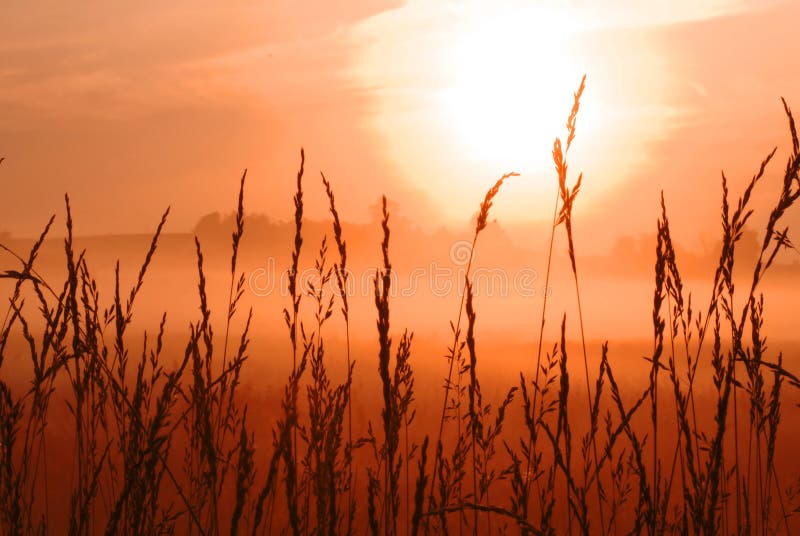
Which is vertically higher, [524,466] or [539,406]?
[539,406]

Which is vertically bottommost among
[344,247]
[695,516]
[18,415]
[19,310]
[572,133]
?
[695,516]

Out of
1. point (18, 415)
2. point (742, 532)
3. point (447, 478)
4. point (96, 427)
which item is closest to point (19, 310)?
point (18, 415)

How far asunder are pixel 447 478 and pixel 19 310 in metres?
1.29

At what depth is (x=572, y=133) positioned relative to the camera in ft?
7.46

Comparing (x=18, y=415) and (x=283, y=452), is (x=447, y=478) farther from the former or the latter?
(x=18, y=415)

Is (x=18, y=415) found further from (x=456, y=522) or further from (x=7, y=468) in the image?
(x=456, y=522)

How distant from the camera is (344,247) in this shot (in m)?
2.43

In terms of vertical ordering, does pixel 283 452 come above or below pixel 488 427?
above

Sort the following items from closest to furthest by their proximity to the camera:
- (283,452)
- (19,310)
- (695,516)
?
(283,452) → (695,516) → (19,310)

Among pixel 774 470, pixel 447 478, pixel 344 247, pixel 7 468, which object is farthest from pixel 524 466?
pixel 7 468

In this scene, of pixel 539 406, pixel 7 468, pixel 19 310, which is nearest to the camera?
pixel 7 468

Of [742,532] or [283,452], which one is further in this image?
[742,532]

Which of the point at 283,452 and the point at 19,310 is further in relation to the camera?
the point at 19,310

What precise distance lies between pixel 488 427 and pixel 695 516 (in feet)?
3.04
